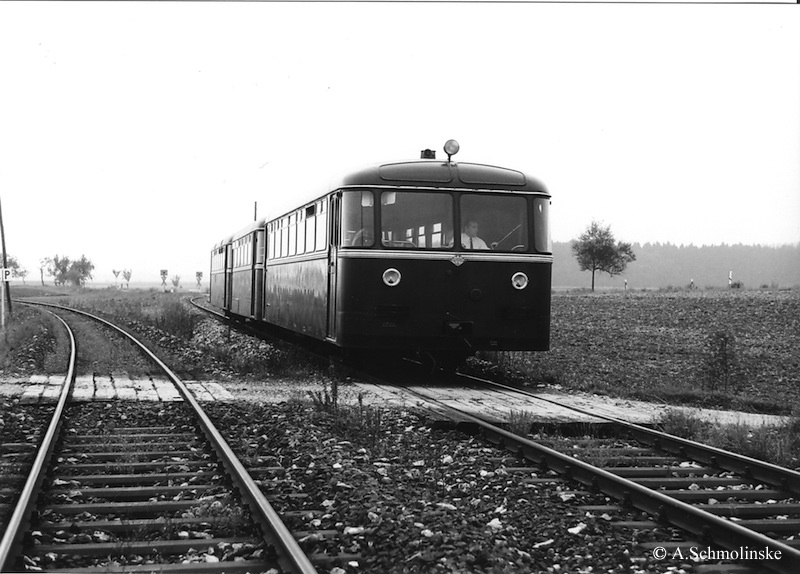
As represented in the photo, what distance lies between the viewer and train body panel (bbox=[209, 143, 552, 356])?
11.8 m

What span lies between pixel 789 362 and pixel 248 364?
10.6 meters

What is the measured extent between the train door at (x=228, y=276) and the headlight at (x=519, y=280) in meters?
17.0

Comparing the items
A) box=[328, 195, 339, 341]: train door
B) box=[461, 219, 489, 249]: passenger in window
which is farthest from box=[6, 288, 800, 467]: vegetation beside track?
box=[461, 219, 489, 249]: passenger in window

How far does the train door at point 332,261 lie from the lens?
40.2 ft

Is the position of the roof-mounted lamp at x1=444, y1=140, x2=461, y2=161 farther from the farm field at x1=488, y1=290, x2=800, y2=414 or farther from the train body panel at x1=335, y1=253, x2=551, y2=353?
the farm field at x1=488, y1=290, x2=800, y2=414

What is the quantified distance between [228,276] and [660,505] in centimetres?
2437

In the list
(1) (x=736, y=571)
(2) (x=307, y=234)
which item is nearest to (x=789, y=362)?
(2) (x=307, y=234)

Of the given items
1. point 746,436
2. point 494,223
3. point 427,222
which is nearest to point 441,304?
point 427,222

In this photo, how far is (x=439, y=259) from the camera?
39.1 ft

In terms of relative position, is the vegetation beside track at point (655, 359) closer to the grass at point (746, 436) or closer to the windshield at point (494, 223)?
the grass at point (746, 436)

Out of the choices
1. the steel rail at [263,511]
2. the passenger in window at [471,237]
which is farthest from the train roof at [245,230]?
the steel rail at [263,511]

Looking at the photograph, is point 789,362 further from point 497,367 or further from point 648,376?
point 497,367

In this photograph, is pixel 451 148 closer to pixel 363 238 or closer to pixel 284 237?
pixel 363 238

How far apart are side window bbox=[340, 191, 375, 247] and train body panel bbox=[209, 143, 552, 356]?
13 millimetres
